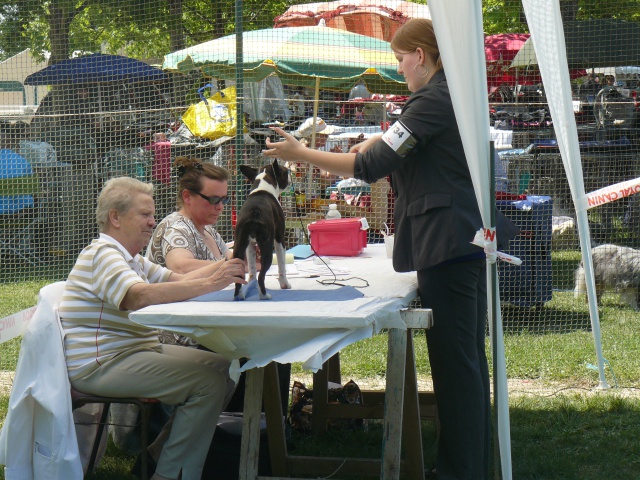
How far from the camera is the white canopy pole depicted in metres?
3.77

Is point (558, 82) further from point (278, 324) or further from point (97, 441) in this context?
point (97, 441)

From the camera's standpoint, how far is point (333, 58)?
787cm

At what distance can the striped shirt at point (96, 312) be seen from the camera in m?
2.85

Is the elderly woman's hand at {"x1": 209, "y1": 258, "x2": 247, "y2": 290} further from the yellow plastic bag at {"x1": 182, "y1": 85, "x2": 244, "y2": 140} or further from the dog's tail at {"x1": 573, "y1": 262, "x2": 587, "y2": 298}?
the dog's tail at {"x1": 573, "y1": 262, "x2": 587, "y2": 298}

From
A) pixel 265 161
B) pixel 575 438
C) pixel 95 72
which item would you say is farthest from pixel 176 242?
pixel 95 72

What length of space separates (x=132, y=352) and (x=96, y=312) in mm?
187

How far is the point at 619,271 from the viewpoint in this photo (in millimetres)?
7020

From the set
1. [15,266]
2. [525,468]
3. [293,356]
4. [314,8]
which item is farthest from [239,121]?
[314,8]

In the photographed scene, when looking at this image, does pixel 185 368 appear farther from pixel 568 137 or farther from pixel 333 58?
pixel 333 58

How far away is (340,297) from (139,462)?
46.2 inches

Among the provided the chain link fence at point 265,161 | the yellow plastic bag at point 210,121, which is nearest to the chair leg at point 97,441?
the chain link fence at point 265,161

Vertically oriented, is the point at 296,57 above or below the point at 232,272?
above

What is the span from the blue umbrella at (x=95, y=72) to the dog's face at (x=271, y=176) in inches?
216

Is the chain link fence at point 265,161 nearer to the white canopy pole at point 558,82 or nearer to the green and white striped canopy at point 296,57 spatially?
the green and white striped canopy at point 296,57
